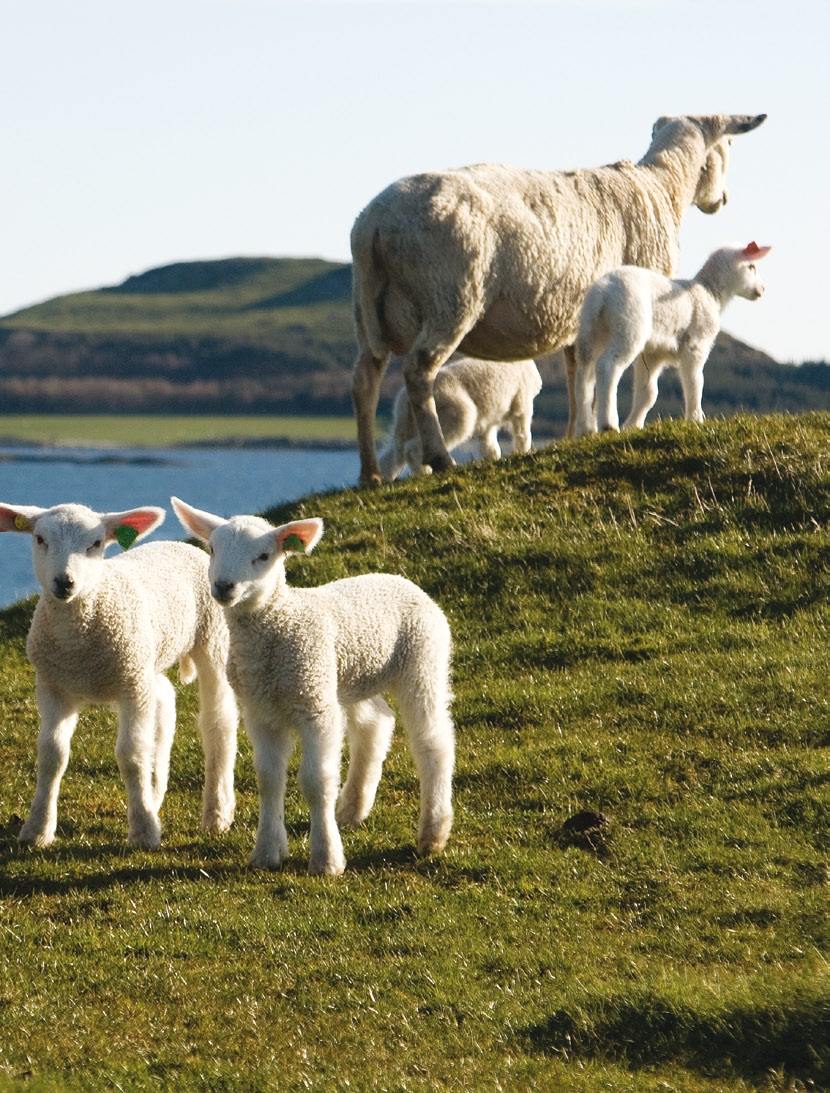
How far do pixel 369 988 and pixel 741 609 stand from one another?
6453mm

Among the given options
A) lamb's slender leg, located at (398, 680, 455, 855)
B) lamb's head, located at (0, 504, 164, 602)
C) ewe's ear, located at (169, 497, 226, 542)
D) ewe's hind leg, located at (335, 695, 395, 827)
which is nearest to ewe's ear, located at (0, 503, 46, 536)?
lamb's head, located at (0, 504, 164, 602)

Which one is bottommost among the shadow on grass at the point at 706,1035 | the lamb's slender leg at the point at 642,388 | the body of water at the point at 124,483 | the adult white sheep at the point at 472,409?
the body of water at the point at 124,483

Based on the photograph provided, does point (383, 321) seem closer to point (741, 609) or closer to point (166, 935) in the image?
point (741, 609)

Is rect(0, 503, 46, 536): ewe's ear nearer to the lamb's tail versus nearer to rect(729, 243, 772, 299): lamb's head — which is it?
the lamb's tail

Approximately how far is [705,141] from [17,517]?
12840 mm

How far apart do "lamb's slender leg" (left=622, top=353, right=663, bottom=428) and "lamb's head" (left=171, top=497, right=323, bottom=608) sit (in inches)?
357

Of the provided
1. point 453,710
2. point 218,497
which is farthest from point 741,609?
point 218,497

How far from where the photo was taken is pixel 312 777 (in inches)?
309

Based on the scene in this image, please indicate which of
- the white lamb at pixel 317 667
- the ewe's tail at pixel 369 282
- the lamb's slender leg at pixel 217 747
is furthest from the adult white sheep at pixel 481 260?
the white lamb at pixel 317 667

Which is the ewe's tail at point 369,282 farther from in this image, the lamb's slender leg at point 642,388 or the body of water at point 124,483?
the body of water at point 124,483

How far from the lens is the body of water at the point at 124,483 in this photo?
8788 centimetres

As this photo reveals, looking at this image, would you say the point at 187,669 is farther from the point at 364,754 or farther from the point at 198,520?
the point at 198,520

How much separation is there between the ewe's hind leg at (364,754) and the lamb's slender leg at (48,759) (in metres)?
1.53

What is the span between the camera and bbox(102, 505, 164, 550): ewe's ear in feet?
26.2
